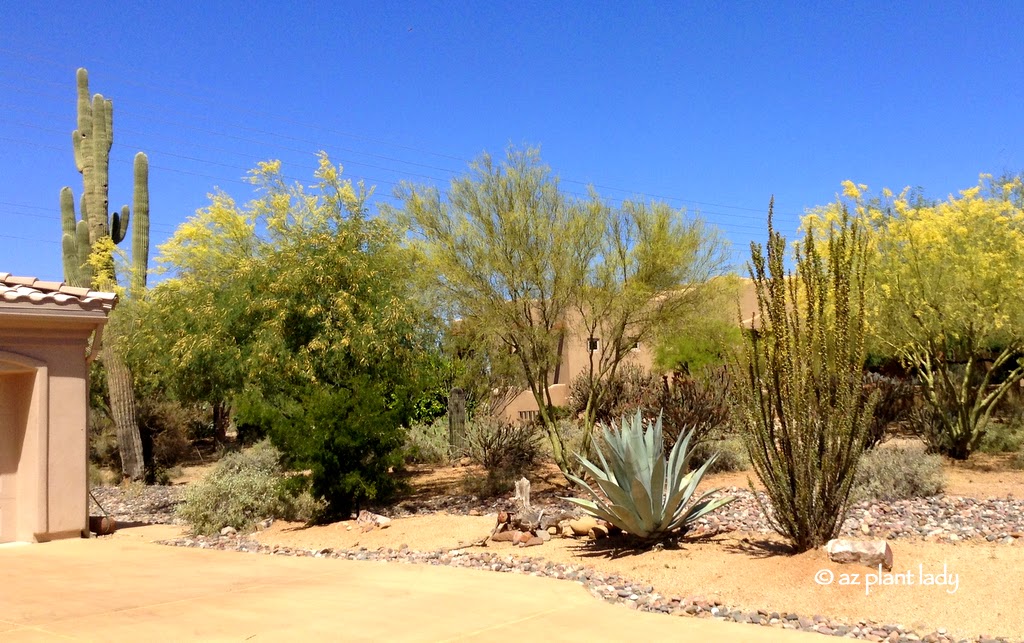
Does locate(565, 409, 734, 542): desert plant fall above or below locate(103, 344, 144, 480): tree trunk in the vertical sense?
below

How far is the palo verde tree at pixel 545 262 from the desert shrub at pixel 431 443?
5.71 m

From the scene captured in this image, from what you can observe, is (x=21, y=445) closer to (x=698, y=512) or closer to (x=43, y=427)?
(x=43, y=427)

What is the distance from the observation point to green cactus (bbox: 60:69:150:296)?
818 inches

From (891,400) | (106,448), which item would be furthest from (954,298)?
(106,448)

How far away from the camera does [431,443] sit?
21422mm

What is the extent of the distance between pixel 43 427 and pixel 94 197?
10504mm

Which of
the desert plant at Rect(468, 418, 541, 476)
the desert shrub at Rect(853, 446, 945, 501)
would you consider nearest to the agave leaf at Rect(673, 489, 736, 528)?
the desert shrub at Rect(853, 446, 945, 501)

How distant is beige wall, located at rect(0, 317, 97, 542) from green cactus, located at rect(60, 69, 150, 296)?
966 centimetres

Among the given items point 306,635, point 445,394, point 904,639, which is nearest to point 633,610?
point 904,639

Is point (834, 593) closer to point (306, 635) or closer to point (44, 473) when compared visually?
point (306, 635)

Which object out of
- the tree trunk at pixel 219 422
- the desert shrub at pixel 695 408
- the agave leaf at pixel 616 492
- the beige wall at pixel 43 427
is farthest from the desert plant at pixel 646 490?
the tree trunk at pixel 219 422

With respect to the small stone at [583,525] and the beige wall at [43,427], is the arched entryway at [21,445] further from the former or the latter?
the small stone at [583,525]

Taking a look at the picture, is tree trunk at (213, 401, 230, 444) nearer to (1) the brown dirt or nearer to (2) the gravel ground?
(2) the gravel ground

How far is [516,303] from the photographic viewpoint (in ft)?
49.1
